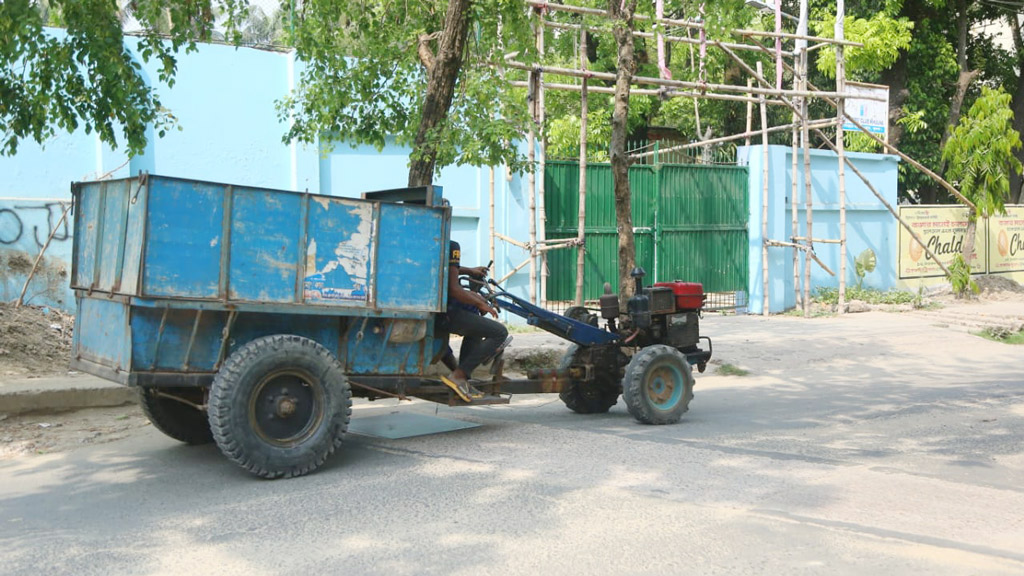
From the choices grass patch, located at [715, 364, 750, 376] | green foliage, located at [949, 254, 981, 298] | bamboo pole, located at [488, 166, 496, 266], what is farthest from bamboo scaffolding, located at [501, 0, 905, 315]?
grass patch, located at [715, 364, 750, 376]

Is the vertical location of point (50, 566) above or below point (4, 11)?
below

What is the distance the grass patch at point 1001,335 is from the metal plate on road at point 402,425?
34.7 feet

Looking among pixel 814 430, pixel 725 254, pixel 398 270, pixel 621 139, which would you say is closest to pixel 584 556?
pixel 398 270

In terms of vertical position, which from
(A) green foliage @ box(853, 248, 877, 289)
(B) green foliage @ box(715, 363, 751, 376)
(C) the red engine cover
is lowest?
(B) green foliage @ box(715, 363, 751, 376)

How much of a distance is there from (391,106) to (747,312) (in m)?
9.35

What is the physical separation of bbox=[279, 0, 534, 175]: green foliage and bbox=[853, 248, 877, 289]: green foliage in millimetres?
10982

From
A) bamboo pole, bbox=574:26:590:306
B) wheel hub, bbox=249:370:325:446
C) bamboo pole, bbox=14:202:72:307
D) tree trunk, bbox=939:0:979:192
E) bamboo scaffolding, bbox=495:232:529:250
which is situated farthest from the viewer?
tree trunk, bbox=939:0:979:192

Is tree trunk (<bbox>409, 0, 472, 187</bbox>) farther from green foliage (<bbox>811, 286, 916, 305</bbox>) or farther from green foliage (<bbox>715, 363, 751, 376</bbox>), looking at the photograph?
green foliage (<bbox>811, 286, 916, 305</bbox>)

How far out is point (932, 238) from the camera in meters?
21.0

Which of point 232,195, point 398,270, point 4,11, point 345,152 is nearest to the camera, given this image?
point 232,195

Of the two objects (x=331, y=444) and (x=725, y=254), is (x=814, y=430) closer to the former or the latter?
(x=331, y=444)

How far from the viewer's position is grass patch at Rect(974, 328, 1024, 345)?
48.8 ft

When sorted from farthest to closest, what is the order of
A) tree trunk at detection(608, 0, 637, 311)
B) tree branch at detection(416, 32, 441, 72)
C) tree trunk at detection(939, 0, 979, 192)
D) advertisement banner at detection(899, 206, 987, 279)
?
tree trunk at detection(939, 0, 979, 192) → advertisement banner at detection(899, 206, 987, 279) → tree trunk at detection(608, 0, 637, 311) → tree branch at detection(416, 32, 441, 72)

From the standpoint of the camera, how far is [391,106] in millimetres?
10633
